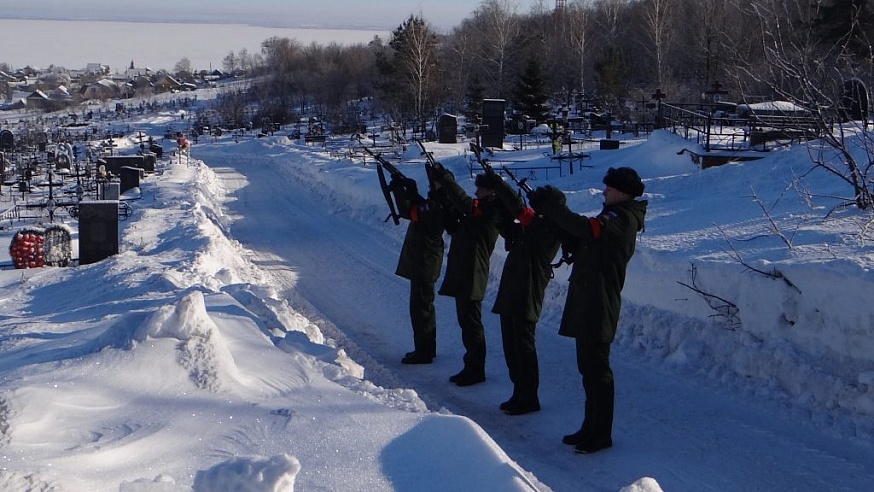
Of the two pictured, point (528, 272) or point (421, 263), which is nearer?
point (528, 272)

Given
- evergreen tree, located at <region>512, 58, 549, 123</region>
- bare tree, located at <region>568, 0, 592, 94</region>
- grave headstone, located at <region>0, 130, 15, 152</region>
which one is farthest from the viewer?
bare tree, located at <region>568, 0, 592, 94</region>

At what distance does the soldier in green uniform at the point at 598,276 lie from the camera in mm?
6293

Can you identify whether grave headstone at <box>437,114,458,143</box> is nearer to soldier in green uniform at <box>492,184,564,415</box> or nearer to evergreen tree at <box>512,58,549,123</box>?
evergreen tree at <box>512,58,549,123</box>

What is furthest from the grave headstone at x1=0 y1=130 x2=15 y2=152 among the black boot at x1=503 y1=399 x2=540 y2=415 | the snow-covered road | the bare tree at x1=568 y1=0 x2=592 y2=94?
the black boot at x1=503 y1=399 x2=540 y2=415

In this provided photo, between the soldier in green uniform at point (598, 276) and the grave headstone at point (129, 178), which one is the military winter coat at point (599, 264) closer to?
the soldier in green uniform at point (598, 276)

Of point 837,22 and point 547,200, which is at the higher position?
point 837,22

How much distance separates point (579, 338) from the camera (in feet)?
21.6

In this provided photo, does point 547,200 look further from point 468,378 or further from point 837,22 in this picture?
point 837,22

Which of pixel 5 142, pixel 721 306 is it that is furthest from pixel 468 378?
pixel 5 142

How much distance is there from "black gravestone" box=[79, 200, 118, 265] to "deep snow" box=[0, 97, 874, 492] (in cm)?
98

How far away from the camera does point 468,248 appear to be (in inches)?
335

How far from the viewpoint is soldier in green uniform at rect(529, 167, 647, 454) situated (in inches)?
248

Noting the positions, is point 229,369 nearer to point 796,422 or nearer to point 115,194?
point 796,422

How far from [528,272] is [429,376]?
182 centimetres
